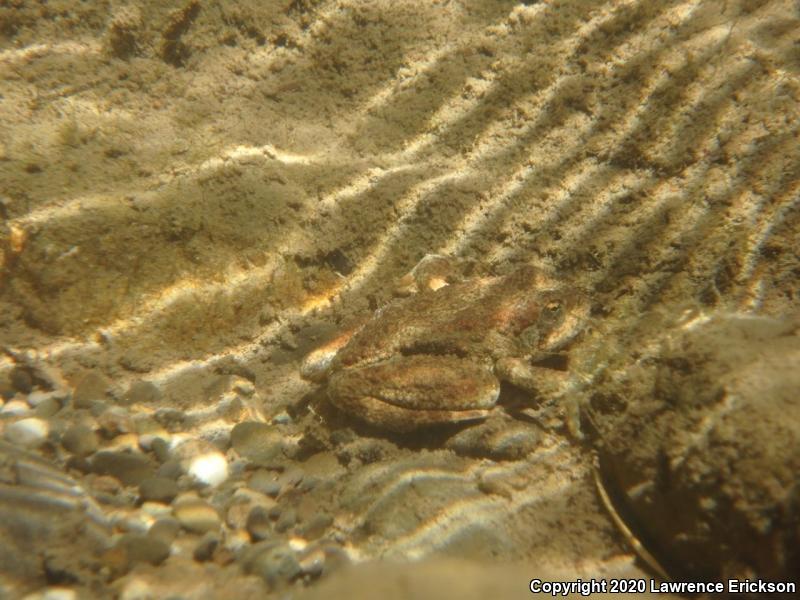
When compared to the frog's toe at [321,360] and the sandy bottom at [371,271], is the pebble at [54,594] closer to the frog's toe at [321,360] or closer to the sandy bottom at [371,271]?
the sandy bottom at [371,271]

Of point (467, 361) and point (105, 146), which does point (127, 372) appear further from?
point (467, 361)

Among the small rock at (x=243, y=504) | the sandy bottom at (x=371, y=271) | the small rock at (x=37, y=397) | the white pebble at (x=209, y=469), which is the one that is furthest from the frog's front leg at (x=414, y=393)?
the small rock at (x=37, y=397)

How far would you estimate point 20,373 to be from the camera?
2736 millimetres

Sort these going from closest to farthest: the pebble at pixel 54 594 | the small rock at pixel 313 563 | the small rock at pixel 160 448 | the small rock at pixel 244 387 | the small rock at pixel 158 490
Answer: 1. the pebble at pixel 54 594
2. the small rock at pixel 313 563
3. the small rock at pixel 158 490
4. the small rock at pixel 160 448
5. the small rock at pixel 244 387

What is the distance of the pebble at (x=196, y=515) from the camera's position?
2182 millimetres

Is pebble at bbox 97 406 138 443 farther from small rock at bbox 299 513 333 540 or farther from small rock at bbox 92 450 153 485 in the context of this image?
small rock at bbox 299 513 333 540

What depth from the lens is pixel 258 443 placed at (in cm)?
265

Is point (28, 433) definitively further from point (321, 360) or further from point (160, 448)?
point (321, 360)

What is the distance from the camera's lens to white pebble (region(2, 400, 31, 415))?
262cm

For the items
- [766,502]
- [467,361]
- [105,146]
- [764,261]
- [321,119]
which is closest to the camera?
[766,502]

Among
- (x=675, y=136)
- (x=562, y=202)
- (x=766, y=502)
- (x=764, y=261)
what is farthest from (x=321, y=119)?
(x=766, y=502)

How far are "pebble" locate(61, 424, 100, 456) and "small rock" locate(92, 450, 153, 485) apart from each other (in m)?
0.09

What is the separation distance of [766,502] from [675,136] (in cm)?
186

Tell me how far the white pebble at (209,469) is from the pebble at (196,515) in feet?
0.59
